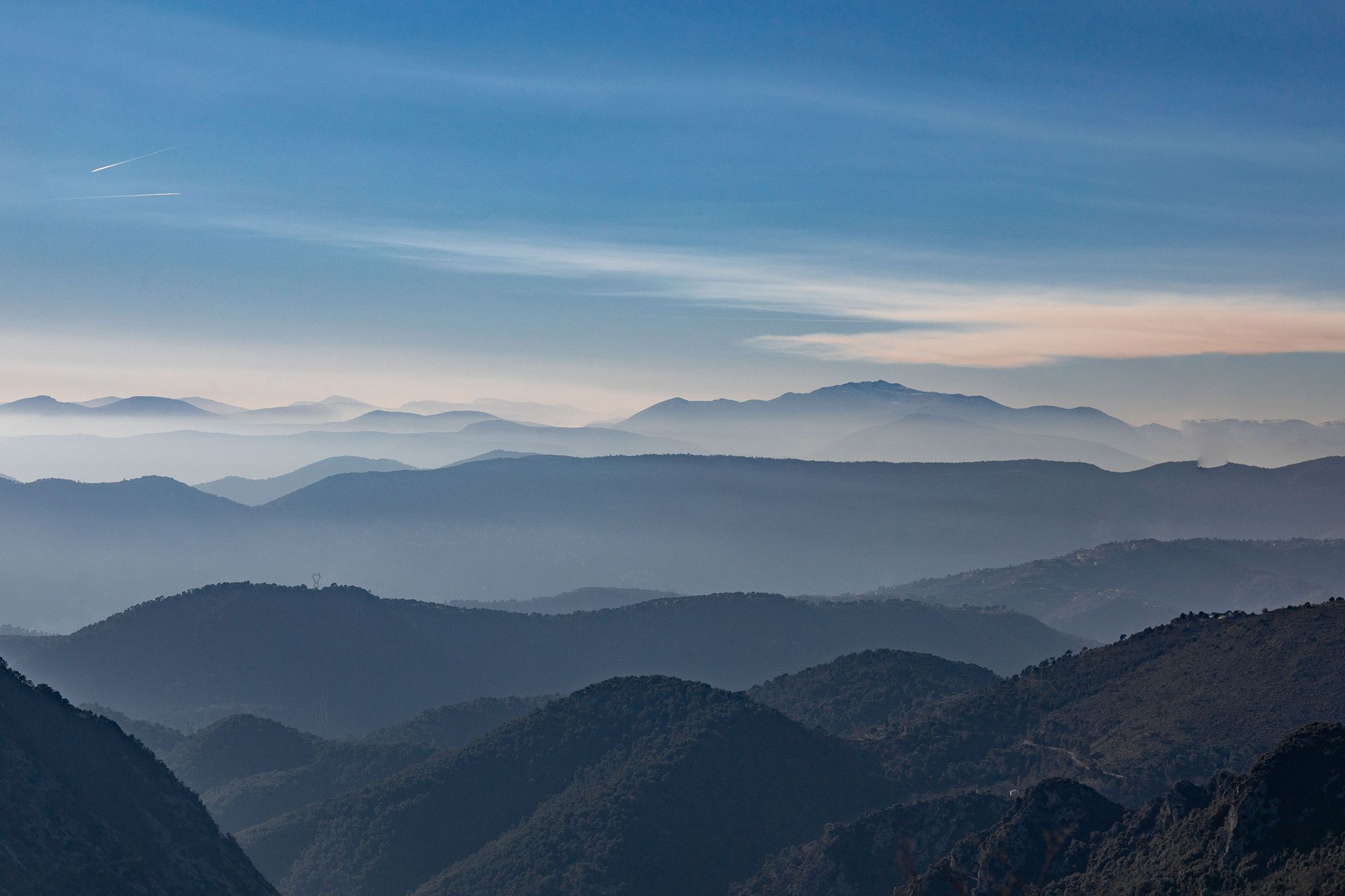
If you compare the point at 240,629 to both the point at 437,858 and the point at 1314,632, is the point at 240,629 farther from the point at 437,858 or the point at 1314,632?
the point at 1314,632

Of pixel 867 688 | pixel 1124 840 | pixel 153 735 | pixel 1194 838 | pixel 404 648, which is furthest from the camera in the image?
pixel 404 648

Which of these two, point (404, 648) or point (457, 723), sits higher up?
point (457, 723)

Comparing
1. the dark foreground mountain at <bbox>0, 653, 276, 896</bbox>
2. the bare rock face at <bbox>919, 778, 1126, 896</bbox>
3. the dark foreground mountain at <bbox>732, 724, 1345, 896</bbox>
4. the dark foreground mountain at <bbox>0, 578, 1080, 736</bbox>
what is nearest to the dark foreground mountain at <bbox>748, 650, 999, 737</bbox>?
the dark foreground mountain at <bbox>732, 724, 1345, 896</bbox>

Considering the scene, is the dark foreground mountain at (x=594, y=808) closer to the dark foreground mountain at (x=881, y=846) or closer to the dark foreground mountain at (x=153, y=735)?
the dark foreground mountain at (x=881, y=846)

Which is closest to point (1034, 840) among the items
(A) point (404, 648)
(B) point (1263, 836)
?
(B) point (1263, 836)

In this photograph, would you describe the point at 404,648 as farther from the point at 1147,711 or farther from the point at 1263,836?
the point at 1263,836

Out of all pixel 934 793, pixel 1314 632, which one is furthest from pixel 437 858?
pixel 1314 632

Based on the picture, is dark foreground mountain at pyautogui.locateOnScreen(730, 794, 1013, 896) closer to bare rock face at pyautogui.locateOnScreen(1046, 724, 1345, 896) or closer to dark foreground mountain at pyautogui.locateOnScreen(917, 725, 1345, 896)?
dark foreground mountain at pyautogui.locateOnScreen(917, 725, 1345, 896)
